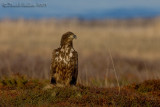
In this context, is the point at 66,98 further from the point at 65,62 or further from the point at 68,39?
the point at 68,39

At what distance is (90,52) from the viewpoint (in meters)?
27.1

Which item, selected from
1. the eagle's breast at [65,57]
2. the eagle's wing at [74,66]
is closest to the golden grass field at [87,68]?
the eagle's wing at [74,66]

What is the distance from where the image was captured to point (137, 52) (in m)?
28.6

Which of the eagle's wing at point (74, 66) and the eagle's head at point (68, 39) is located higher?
the eagle's head at point (68, 39)

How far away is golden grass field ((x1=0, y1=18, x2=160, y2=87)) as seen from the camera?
2091 cm

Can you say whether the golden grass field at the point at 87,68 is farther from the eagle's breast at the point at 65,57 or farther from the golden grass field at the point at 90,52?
the eagle's breast at the point at 65,57

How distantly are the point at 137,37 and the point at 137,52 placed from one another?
25.2 ft

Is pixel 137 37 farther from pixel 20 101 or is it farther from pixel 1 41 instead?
pixel 20 101

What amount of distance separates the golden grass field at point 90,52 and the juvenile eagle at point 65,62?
7.43 metres

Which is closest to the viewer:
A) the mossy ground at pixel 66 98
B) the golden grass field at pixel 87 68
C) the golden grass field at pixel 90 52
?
the mossy ground at pixel 66 98

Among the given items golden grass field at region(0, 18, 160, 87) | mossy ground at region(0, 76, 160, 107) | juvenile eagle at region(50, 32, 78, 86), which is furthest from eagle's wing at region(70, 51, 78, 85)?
golden grass field at region(0, 18, 160, 87)

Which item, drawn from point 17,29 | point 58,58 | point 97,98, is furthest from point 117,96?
point 17,29

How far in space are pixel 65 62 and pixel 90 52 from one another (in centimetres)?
1704

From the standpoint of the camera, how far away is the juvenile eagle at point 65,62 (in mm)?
10047
